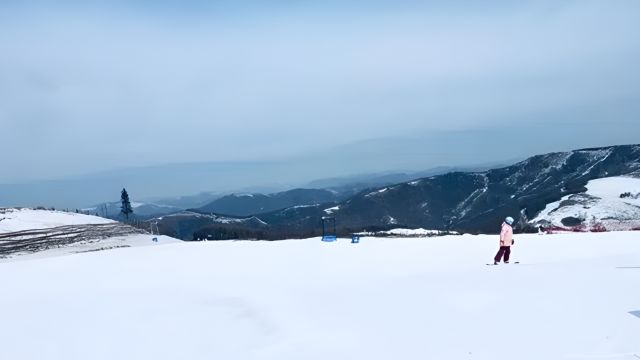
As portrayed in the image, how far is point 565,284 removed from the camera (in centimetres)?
1353

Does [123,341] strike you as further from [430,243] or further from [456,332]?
[430,243]

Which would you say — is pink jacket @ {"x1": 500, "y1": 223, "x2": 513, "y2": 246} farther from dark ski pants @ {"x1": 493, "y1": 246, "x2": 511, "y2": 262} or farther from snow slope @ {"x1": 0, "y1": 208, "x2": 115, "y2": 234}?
snow slope @ {"x1": 0, "y1": 208, "x2": 115, "y2": 234}

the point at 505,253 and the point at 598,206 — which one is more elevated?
→ the point at 505,253

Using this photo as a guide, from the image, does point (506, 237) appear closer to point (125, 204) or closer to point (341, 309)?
point (341, 309)

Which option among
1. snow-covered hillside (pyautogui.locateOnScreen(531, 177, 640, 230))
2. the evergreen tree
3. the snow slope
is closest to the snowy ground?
the snow slope

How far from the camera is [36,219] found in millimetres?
56094

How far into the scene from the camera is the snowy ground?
9984 millimetres

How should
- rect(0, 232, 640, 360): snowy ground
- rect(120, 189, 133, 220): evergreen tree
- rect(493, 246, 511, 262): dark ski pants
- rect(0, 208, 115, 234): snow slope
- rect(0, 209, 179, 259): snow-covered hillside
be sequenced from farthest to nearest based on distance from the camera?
rect(120, 189, 133, 220): evergreen tree, rect(0, 208, 115, 234): snow slope, rect(0, 209, 179, 259): snow-covered hillside, rect(493, 246, 511, 262): dark ski pants, rect(0, 232, 640, 360): snowy ground

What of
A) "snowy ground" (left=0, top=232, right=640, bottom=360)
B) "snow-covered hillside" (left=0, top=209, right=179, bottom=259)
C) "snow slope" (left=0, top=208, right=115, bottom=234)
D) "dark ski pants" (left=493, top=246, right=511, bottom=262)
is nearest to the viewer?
"snowy ground" (left=0, top=232, right=640, bottom=360)

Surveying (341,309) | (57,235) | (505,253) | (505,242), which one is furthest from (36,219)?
(341,309)

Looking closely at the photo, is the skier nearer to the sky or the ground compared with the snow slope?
nearer to the ground

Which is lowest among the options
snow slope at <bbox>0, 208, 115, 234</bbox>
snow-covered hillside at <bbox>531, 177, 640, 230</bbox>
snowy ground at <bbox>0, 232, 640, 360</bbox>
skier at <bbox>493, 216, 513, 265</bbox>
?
snow-covered hillside at <bbox>531, 177, 640, 230</bbox>

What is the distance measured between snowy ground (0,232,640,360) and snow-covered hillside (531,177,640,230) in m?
102

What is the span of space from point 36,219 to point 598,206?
116142 millimetres
